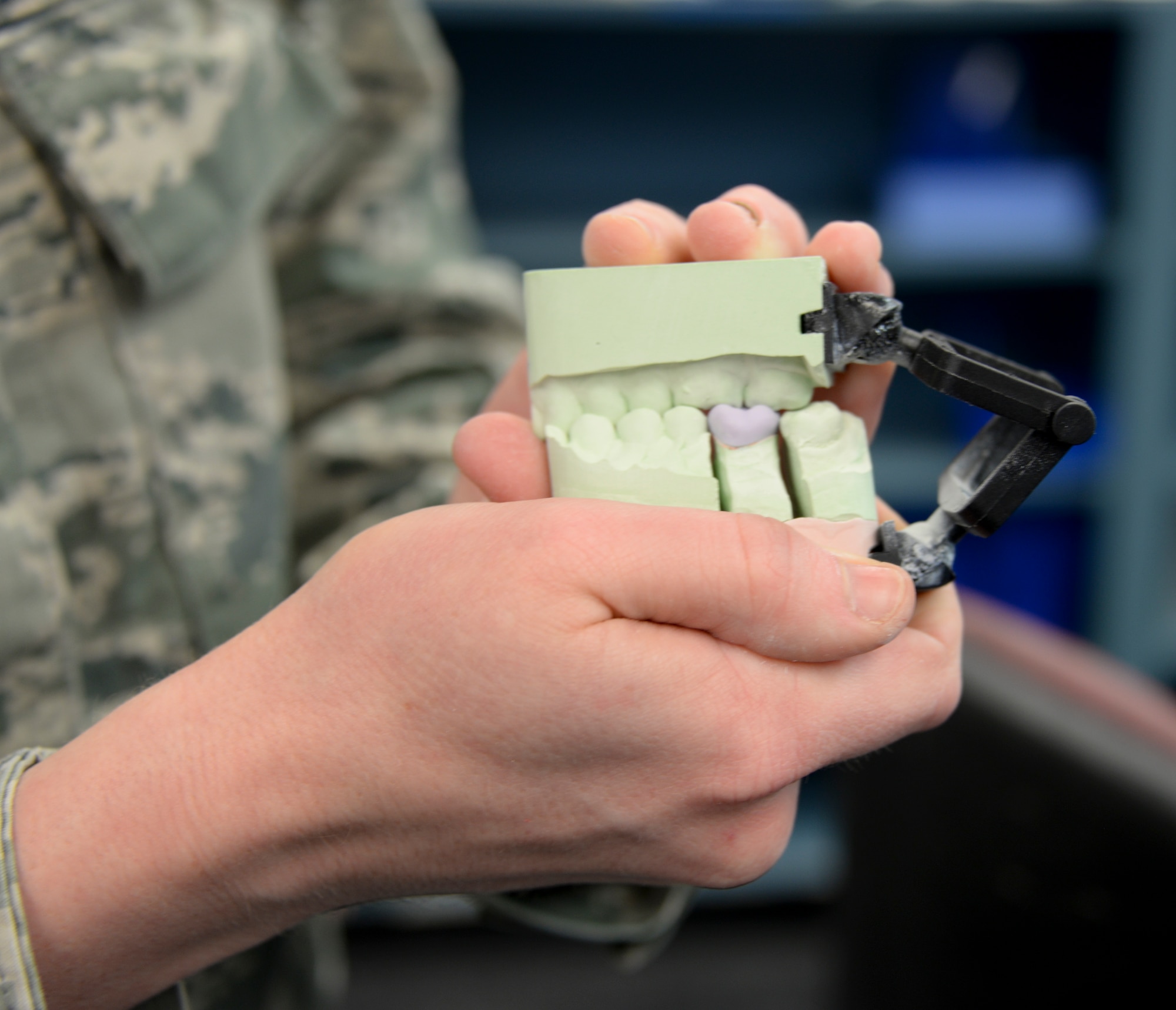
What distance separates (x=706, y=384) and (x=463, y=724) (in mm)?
200

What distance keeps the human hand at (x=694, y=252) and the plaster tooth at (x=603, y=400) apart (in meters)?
0.03

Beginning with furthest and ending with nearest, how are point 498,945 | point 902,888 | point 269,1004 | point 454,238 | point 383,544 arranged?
point 498,945
point 454,238
point 902,888
point 269,1004
point 383,544

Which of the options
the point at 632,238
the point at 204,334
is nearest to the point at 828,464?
the point at 632,238

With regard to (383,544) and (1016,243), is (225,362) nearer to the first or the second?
(383,544)

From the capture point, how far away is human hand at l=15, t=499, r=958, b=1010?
37 centimetres

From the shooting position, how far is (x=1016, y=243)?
158 cm

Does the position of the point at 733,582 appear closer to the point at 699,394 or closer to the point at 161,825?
the point at 699,394

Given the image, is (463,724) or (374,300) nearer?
(463,724)

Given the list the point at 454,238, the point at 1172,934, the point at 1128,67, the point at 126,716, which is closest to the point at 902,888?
the point at 1172,934

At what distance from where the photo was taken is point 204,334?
2.28 ft

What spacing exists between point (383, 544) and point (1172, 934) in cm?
54

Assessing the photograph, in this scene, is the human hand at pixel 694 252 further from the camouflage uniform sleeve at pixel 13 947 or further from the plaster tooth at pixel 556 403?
the camouflage uniform sleeve at pixel 13 947

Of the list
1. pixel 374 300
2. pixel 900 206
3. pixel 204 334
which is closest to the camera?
pixel 204 334

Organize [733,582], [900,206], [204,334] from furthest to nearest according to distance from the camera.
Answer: [900,206] < [204,334] < [733,582]
